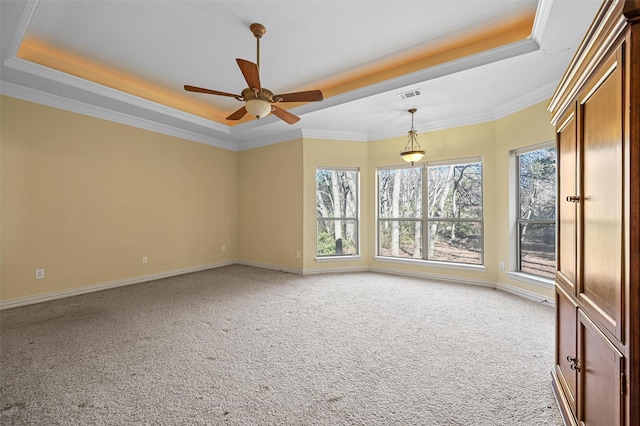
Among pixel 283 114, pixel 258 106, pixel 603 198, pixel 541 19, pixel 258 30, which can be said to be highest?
pixel 258 30

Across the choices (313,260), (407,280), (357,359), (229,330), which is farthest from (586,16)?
(313,260)

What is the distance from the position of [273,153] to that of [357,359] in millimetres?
4405

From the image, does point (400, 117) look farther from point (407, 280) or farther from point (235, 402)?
point (235, 402)

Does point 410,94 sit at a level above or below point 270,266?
above

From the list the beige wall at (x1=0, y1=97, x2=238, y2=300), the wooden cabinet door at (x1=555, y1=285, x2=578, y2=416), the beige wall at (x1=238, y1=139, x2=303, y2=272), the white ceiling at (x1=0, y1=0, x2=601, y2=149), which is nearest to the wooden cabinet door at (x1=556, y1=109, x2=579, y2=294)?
the wooden cabinet door at (x1=555, y1=285, x2=578, y2=416)

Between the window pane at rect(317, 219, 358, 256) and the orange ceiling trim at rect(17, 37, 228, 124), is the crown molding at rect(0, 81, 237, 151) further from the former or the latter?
the window pane at rect(317, 219, 358, 256)

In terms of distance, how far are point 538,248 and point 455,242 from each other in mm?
1161

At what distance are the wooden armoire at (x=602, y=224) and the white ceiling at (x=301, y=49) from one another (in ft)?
4.70

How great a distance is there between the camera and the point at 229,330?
2.84 metres

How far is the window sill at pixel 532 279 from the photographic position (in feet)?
11.8

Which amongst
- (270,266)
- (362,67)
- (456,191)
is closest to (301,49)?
(362,67)

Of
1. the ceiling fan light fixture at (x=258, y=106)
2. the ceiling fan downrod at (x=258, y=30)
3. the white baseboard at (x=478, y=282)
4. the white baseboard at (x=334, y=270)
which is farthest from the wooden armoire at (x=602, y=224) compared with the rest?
the white baseboard at (x=334, y=270)

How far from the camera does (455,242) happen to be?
4848mm

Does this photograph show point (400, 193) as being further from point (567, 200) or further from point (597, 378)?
point (597, 378)
